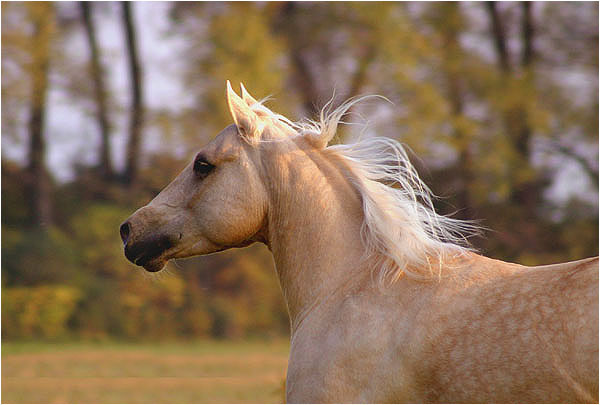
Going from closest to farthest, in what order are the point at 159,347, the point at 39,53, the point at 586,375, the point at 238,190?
the point at 586,375 → the point at 238,190 → the point at 159,347 → the point at 39,53

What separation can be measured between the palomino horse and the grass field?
2.64m

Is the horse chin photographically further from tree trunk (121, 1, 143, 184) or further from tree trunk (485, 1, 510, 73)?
tree trunk (485, 1, 510, 73)

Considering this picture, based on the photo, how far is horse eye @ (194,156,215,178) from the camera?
14.0 feet

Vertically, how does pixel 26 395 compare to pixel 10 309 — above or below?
above

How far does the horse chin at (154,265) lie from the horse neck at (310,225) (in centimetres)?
69

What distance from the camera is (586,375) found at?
310 centimetres

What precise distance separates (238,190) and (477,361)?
167cm

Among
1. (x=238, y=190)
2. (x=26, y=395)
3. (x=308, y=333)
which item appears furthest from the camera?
(x=26, y=395)

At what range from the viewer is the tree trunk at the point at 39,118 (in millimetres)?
20688

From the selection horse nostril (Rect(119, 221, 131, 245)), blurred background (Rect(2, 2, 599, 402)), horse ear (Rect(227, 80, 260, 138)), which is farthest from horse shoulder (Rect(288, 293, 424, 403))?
blurred background (Rect(2, 2, 599, 402))

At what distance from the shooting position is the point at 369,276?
12.9ft

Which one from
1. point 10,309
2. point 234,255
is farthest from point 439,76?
point 10,309

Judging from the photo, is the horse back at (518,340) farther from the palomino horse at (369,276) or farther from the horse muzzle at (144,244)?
the horse muzzle at (144,244)

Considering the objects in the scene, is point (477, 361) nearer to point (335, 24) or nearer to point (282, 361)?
point (282, 361)
